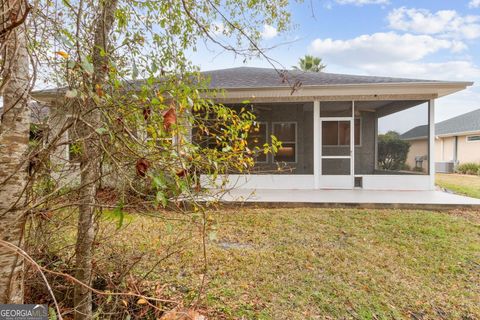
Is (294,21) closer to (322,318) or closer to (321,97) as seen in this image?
(322,318)

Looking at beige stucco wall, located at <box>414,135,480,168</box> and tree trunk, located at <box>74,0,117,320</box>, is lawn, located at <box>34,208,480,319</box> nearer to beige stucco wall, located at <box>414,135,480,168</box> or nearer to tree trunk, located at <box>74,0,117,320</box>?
tree trunk, located at <box>74,0,117,320</box>

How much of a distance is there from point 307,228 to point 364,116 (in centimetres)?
538

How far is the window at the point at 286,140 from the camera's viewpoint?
9.81m

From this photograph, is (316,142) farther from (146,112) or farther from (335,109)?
(146,112)

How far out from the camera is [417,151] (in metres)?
8.67

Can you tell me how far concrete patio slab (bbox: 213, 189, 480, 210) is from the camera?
22.6 feet

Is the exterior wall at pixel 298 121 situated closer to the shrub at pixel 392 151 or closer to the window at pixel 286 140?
A: the window at pixel 286 140

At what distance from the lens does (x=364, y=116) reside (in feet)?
29.7

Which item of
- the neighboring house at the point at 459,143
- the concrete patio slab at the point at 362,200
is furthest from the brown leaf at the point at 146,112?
the neighboring house at the point at 459,143

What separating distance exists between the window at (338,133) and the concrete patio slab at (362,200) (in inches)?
68.8

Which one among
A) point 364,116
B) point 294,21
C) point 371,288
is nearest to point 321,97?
point 364,116

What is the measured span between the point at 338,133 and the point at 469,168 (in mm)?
14323

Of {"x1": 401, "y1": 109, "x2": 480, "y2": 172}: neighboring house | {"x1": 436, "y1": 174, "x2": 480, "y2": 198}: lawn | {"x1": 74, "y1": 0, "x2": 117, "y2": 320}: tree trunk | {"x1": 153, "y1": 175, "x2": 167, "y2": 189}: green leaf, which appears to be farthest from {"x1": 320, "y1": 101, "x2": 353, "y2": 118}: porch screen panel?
{"x1": 401, "y1": 109, "x2": 480, "y2": 172}: neighboring house

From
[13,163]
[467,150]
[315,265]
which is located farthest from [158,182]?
[467,150]
